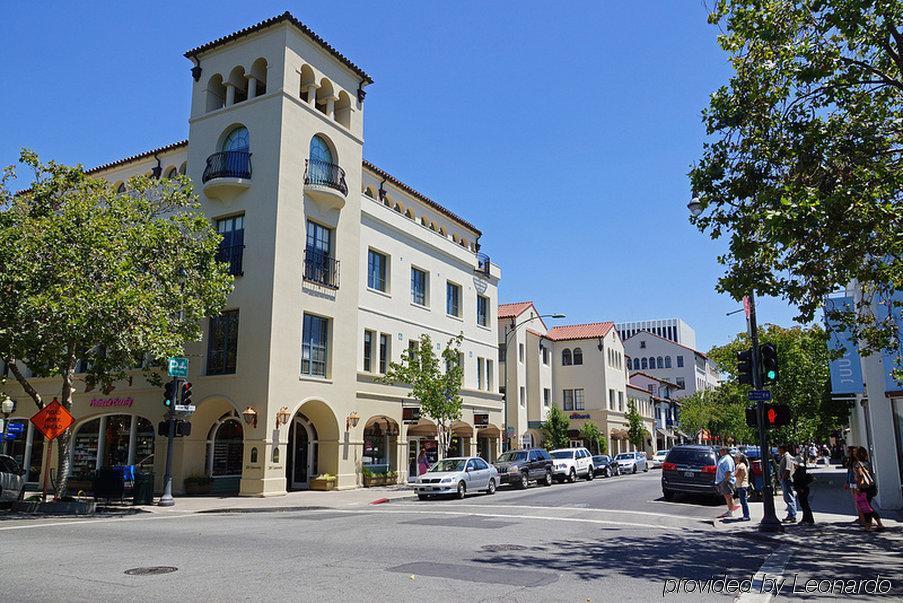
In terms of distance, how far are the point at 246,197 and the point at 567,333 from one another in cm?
4013

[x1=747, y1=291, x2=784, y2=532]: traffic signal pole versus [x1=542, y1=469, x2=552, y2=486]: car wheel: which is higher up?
[x1=747, y1=291, x2=784, y2=532]: traffic signal pole

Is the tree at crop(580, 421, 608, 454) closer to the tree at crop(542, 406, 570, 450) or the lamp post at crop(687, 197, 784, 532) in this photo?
the tree at crop(542, 406, 570, 450)

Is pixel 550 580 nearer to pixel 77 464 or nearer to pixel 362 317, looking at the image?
pixel 362 317

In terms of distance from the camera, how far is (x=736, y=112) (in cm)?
1233

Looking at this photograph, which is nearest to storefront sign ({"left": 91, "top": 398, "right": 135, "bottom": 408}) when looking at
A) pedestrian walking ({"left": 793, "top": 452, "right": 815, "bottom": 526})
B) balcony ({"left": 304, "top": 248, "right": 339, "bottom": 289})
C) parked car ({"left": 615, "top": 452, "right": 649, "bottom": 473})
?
balcony ({"left": 304, "top": 248, "right": 339, "bottom": 289})

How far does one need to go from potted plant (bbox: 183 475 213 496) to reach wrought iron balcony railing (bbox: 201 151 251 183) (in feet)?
37.4

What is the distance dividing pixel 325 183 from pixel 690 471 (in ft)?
56.9

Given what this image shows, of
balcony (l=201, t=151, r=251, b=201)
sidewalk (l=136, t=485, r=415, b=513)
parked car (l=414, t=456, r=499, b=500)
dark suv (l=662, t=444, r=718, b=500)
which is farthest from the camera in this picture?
balcony (l=201, t=151, r=251, b=201)

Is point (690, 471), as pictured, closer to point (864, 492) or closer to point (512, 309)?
point (864, 492)

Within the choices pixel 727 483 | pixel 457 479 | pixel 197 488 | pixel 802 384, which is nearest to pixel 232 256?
pixel 197 488

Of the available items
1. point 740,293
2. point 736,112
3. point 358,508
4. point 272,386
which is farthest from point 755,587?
point 272,386

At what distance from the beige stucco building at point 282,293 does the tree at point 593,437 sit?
2596cm

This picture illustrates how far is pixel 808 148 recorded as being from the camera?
11.6m

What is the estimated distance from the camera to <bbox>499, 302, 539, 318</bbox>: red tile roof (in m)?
49.7
